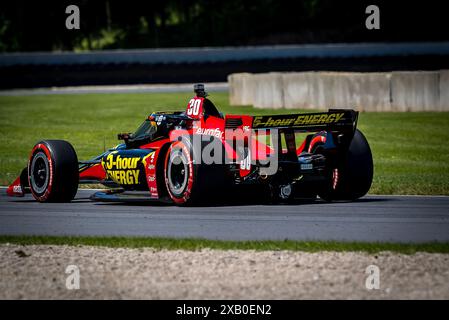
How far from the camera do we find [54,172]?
44.2ft

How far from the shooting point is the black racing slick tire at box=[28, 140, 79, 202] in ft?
44.3

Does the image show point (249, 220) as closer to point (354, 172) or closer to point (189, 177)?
point (189, 177)

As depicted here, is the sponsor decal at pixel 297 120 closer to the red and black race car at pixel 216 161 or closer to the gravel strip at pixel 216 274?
the red and black race car at pixel 216 161

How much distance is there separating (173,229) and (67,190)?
10.4 ft

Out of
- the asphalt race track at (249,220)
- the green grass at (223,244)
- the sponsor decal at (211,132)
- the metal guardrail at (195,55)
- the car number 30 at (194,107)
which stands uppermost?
the metal guardrail at (195,55)

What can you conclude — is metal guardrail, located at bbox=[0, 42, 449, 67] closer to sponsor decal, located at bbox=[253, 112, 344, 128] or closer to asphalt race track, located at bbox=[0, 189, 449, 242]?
asphalt race track, located at bbox=[0, 189, 449, 242]

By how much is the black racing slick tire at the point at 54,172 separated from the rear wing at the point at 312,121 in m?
2.81

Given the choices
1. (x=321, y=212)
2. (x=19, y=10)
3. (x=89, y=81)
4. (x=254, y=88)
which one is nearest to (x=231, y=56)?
(x=89, y=81)

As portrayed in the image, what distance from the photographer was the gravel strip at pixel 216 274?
7809 millimetres

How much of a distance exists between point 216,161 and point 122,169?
1842 millimetres

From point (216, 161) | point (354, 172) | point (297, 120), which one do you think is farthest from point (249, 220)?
point (354, 172)

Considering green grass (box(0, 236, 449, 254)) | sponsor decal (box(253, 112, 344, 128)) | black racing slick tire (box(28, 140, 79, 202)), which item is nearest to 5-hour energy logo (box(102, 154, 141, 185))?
black racing slick tire (box(28, 140, 79, 202))

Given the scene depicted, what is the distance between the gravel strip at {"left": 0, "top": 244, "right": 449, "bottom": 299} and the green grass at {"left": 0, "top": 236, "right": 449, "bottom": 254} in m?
0.19

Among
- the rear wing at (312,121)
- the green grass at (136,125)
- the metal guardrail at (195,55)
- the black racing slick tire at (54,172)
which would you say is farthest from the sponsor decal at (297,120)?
the metal guardrail at (195,55)
